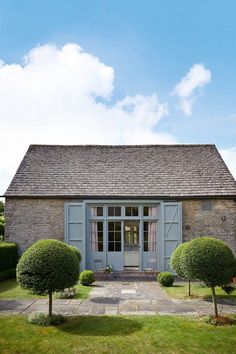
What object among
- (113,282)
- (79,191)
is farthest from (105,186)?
(113,282)

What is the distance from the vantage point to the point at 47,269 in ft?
27.1

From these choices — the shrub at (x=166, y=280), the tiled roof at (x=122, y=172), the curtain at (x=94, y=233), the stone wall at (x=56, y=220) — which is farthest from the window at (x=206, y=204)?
the curtain at (x=94, y=233)

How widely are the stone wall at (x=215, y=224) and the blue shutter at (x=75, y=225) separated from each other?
481 centimetres

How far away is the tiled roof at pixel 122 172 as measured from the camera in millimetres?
16641

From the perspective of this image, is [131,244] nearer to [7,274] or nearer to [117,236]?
[117,236]

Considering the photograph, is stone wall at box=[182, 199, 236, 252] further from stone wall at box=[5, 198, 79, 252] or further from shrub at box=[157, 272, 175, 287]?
stone wall at box=[5, 198, 79, 252]

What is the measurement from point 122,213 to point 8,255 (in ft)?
18.0

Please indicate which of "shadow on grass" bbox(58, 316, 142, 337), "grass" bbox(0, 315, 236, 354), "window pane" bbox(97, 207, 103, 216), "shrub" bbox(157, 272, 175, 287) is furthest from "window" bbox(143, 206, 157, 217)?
"shadow on grass" bbox(58, 316, 142, 337)

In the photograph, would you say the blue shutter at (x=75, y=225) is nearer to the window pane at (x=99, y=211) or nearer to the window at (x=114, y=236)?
the window pane at (x=99, y=211)

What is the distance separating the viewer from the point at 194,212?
16.5 meters

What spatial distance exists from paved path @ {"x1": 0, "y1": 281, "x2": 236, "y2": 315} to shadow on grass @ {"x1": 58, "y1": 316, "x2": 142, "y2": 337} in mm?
665

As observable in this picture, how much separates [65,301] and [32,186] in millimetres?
7331

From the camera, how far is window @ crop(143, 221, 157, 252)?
16.7 meters

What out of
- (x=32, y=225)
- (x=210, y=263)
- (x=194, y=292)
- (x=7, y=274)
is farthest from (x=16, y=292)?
(x=210, y=263)
